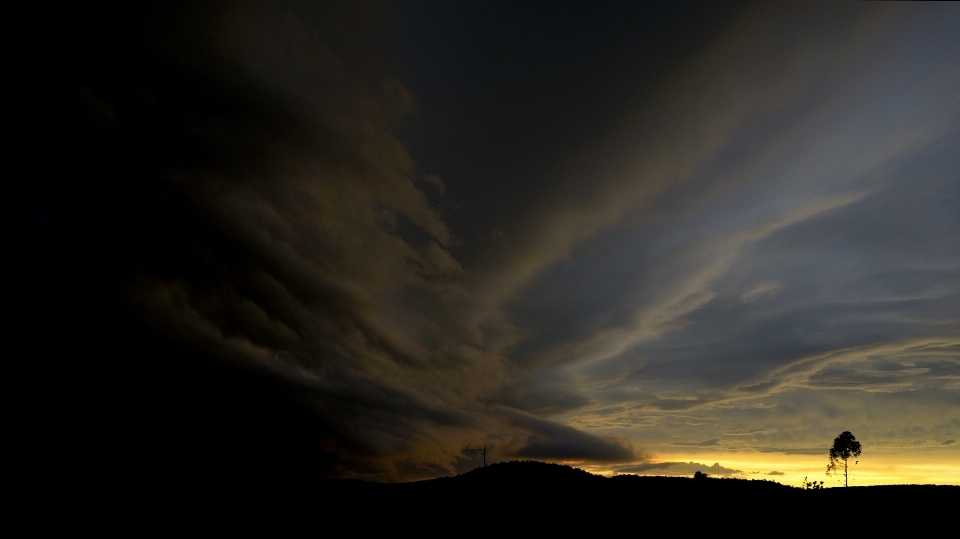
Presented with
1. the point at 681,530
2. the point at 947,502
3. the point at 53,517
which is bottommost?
the point at 53,517

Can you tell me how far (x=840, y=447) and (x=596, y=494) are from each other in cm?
7007

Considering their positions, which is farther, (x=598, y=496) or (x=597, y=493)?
(x=597, y=493)

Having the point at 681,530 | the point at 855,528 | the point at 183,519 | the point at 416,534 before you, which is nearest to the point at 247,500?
the point at 183,519

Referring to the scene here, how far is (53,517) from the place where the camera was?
45.8m

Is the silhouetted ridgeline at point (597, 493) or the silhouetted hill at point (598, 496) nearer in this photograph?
the silhouetted hill at point (598, 496)

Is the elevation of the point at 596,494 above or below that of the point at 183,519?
above

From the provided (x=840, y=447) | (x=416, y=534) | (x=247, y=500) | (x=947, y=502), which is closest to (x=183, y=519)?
(x=247, y=500)

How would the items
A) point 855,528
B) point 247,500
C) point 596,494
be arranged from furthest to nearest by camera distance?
point 247,500
point 596,494
point 855,528

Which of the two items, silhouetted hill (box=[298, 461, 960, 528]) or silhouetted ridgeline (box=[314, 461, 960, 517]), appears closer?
silhouetted hill (box=[298, 461, 960, 528])

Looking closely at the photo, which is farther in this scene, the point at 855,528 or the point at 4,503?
the point at 4,503

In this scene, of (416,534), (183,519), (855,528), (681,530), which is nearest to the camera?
(855,528)

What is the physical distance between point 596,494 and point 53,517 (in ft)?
182

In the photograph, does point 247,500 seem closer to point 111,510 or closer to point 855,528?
point 111,510

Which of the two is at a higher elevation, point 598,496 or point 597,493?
point 597,493
